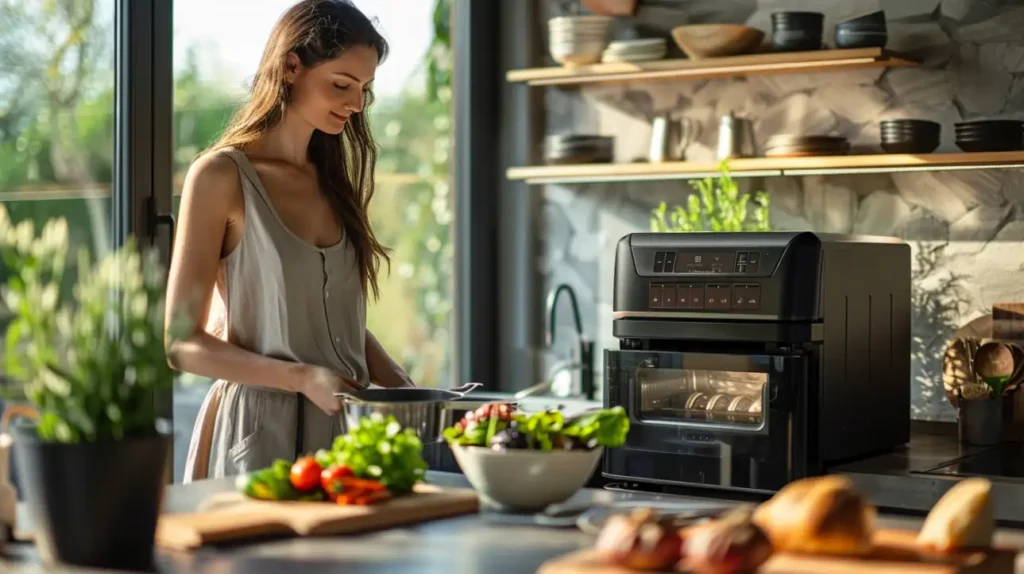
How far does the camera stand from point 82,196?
3.16 metres

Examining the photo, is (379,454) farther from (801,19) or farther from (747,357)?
(801,19)

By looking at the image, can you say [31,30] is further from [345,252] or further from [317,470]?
[317,470]

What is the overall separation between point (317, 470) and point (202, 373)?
651mm

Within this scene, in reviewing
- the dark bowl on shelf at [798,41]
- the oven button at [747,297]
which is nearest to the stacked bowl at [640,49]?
the dark bowl on shelf at [798,41]

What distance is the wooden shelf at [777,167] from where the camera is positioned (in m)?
3.41

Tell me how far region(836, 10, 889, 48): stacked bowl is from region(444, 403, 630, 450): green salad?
209cm

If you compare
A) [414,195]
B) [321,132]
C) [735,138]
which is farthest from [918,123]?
[414,195]

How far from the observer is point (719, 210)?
3.92m

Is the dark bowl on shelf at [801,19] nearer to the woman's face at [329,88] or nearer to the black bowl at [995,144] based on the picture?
the black bowl at [995,144]

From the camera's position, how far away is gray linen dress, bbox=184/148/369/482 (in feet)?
7.98

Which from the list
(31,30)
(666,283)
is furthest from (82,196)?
(666,283)

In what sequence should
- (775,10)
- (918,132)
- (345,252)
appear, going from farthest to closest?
(775,10)
(918,132)
(345,252)

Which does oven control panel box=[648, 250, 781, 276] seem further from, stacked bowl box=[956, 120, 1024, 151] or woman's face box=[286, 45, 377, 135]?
stacked bowl box=[956, 120, 1024, 151]

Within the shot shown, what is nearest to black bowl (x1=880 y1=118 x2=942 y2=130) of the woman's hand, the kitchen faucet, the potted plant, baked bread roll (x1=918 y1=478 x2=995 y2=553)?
the kitchen faucet
